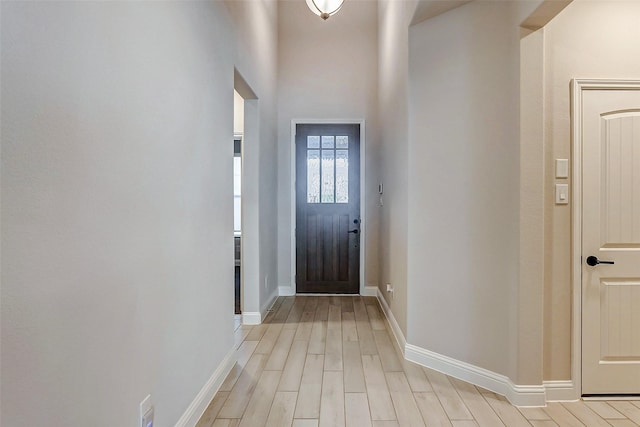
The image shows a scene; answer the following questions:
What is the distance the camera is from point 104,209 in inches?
49.0

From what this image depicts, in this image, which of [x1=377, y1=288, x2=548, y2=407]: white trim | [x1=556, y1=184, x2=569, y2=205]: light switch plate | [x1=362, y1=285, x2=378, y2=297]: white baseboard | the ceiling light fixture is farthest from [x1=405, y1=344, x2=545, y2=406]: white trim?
the ceiling light fixture

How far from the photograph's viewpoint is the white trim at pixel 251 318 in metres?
3.94

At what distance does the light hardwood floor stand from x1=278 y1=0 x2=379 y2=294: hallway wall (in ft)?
6.98

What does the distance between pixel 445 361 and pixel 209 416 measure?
5.28 ft

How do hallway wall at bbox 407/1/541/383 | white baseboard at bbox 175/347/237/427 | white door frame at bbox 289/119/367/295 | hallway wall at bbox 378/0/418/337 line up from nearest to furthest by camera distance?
white baseboard at bbox 175/347/237/427 → hallway wall at bbox 407/1/541/383 → hallway wall at bbox 378/0/418/337 → white door frame at bbox 289/119/367/295

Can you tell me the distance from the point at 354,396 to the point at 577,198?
183cm

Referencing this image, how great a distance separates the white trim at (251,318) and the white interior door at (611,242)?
2743 mm

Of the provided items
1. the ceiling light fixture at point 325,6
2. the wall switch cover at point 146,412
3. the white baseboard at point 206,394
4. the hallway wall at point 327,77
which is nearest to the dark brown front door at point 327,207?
the hallway wall at point 327,77

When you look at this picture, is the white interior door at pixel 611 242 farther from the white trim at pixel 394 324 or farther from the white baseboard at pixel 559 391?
the white trim at pixel 394 324

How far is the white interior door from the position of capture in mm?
2379

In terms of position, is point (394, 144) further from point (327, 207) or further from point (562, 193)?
point (327, 207)

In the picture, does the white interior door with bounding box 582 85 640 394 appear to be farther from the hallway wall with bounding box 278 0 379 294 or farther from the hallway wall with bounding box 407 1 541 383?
the hallway wall with bounding box 278 0 379 294

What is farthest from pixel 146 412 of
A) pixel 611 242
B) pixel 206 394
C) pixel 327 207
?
pixel 327 207

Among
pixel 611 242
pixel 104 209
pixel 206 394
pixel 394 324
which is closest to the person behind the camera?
pixel 104 209
